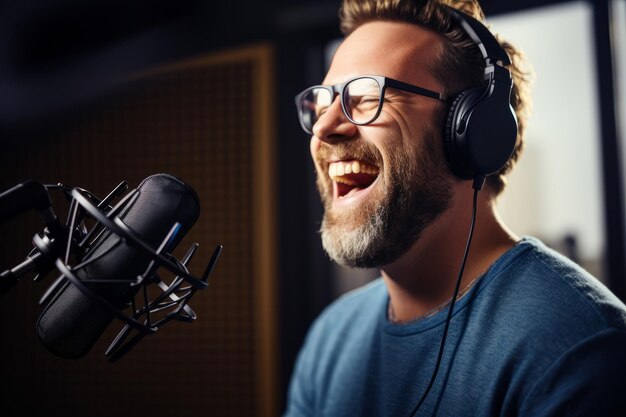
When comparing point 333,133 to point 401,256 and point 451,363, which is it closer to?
point 401,256

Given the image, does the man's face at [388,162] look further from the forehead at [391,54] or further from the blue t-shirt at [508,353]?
the blue t-shirt at [508,353]

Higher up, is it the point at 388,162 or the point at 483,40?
the point at 483,40

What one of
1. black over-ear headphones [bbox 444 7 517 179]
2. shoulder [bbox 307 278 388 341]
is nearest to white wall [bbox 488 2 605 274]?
shoulder [bbox 307 278 388 341]

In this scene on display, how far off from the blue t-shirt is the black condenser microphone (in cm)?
51

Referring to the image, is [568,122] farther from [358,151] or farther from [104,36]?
[104,36]

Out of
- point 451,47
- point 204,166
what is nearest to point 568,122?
point 451,47

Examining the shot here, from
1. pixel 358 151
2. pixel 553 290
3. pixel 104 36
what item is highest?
pixel 104 36

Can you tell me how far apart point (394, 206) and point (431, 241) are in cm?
11

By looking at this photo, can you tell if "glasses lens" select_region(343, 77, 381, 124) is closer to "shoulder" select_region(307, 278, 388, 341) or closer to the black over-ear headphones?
the black over-ear headphones

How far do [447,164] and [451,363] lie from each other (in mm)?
347

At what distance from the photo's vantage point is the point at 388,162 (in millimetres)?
871

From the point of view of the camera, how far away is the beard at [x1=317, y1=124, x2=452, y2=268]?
866mm

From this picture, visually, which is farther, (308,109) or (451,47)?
(308,109)

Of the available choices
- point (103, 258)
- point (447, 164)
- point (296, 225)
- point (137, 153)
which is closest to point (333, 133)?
point (447, 164)
